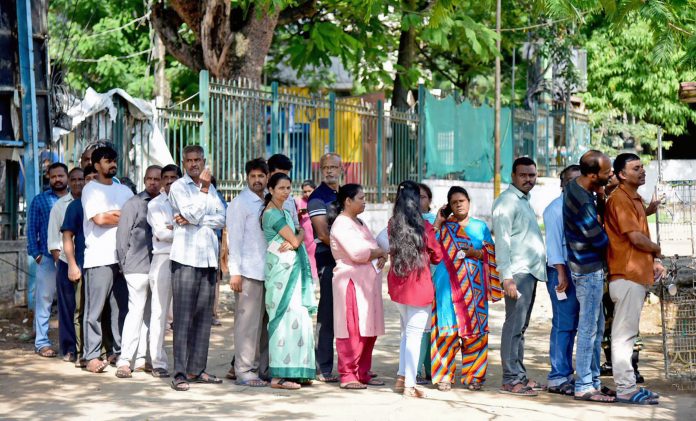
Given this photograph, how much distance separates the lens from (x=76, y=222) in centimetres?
928

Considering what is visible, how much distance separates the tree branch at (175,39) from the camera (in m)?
16.7

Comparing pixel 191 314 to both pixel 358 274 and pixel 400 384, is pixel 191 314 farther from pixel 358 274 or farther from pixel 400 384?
pixel 400 384

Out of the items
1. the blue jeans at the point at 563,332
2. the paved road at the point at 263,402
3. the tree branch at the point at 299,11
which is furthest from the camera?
the tree branch at the point at 299,11

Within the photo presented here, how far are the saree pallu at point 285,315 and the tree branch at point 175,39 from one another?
28.5 ft

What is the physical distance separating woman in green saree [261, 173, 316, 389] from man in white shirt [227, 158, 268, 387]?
0.32ft

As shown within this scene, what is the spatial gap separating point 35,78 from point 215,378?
16.1 ft

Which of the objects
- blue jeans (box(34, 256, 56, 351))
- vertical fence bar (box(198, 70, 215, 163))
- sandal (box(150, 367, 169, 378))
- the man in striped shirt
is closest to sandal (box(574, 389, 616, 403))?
the man in striped shirt

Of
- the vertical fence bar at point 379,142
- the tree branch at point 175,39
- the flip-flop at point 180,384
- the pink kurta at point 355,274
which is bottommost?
the flip-flop at point 180,384

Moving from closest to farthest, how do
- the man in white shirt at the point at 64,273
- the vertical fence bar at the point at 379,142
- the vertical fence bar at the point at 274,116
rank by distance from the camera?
the man in white shirt at the point at 64,273 < the vertical fence bar at the point at 274,116 < the vertical fence bar at the point at 379,142

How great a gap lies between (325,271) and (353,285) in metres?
0.54

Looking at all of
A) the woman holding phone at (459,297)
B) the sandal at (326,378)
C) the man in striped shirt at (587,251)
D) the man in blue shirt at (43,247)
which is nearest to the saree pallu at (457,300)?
the woman holding phone at (459,297)

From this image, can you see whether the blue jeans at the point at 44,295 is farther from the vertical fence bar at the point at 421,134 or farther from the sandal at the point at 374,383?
the vertical fence bar at the point at 421,134

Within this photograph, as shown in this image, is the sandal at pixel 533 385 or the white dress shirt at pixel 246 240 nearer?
the sandal at pixel 533 385

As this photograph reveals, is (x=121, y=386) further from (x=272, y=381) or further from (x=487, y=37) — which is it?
(x=487, y=37)
